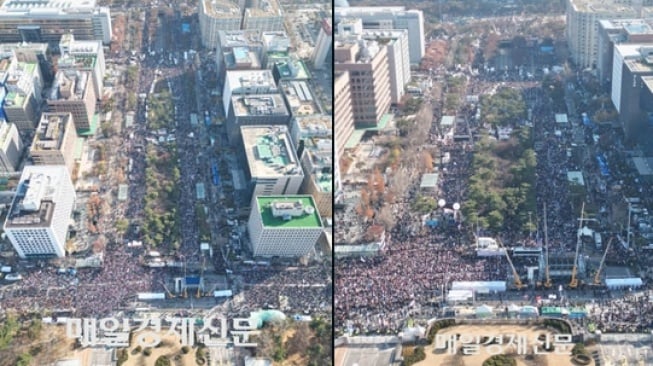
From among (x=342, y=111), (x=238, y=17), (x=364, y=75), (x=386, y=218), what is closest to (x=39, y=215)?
(x=386, y=218)

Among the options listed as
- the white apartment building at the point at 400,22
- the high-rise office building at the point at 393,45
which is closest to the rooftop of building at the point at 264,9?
the white apartment building at the point at 400,22

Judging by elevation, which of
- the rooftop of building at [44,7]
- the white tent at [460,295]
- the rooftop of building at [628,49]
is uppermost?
the rooftop of building at [44,7]

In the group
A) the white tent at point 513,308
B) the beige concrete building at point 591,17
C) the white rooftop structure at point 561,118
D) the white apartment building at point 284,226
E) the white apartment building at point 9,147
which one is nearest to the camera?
the white tent at point 513,308

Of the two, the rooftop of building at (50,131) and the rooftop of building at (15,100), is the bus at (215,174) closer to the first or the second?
the rooftop of building at (50,131)

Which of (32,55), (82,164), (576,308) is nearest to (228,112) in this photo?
(82,164)

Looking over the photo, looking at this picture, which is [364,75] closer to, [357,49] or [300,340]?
[357,49]

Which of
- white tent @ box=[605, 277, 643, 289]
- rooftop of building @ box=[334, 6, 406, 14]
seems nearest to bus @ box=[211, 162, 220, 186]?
white tent @ box=[605, 277, 643, 289]
